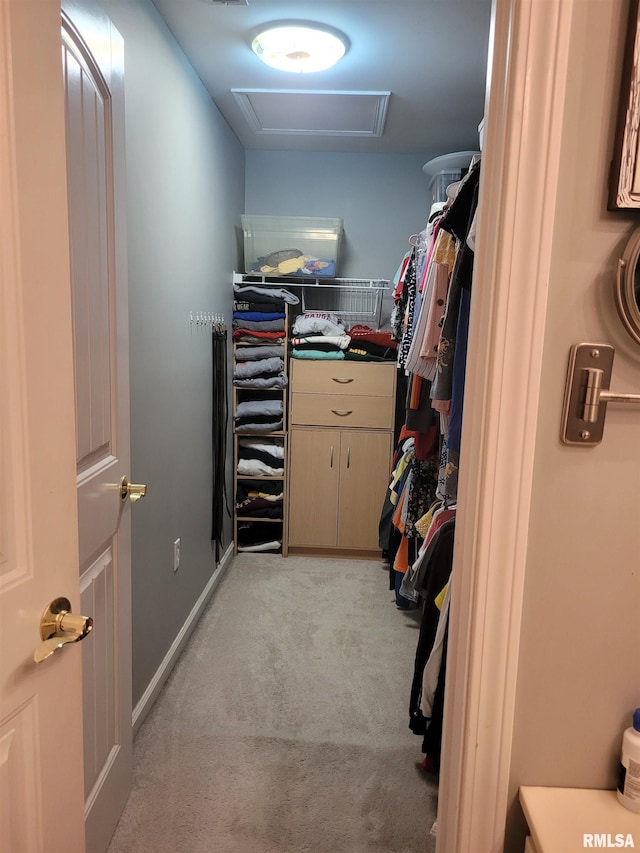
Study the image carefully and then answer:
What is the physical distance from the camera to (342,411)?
11.6 feet

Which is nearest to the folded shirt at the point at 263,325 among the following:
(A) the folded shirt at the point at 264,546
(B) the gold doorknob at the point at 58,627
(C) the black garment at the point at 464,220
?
(A) the folded shirt at the point at 264,546

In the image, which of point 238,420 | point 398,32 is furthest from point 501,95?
point 238,420

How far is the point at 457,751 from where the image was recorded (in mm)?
883

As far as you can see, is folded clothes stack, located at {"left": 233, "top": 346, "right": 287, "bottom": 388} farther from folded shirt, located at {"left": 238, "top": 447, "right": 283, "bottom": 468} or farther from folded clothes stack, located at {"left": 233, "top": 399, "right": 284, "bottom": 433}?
folded shirt, located at {"left": 238, "top": 447, "right": 283, "bottom": 468}

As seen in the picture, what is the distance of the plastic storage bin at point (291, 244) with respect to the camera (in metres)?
3.48

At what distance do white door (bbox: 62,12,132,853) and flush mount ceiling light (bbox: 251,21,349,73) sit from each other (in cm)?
92

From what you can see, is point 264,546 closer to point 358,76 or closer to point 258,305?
point 258,305

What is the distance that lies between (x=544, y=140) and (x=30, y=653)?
96cm

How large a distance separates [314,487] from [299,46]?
2.27 metres

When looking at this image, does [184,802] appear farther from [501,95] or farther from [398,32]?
[398,32]

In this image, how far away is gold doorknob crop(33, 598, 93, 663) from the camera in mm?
846

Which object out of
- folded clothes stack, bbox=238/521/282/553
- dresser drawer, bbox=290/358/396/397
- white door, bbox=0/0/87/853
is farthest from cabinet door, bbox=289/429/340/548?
white door, bbox=0/0/87/853

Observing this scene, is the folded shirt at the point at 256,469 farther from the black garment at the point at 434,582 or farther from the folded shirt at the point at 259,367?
the black garment at the point at 434,582

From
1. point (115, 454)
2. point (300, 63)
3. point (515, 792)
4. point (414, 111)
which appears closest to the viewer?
point (515, 792)
